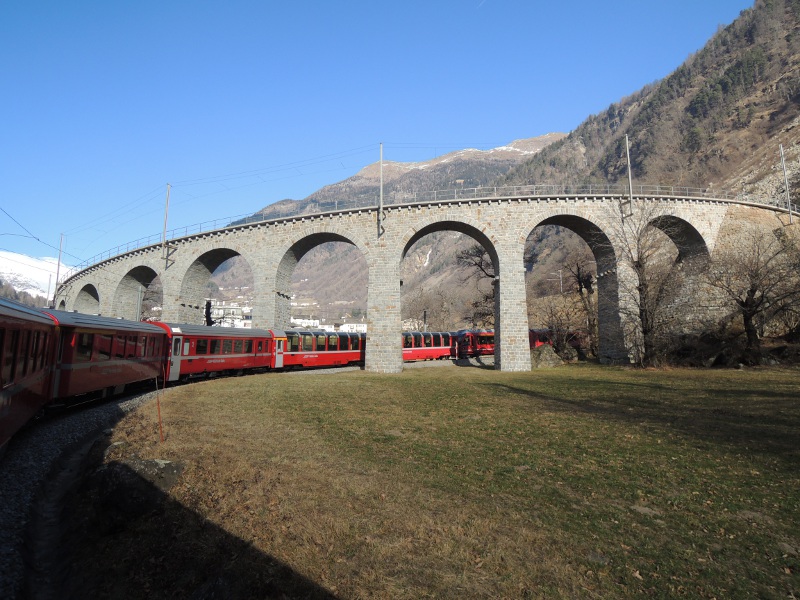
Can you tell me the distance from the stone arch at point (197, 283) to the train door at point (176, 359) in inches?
740

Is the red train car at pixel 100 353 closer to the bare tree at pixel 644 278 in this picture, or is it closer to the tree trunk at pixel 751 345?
the bare tree at pixel 644 278

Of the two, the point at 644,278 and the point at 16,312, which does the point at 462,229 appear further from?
the point at 16,312

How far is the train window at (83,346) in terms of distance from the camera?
13.0 m

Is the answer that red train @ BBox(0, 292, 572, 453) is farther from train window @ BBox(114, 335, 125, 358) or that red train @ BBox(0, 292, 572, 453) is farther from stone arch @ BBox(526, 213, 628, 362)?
stone arch @ BBox(526, 213, 628, 362)

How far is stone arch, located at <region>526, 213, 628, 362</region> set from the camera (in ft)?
104

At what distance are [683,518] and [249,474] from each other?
6.68 metres

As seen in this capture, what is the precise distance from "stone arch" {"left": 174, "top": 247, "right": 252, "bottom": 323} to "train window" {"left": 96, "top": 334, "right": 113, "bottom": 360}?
81.0 ft

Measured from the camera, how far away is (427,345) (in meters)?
40.0

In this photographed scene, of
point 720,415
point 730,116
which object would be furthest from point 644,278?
point 730,116

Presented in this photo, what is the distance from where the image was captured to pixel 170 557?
578cm

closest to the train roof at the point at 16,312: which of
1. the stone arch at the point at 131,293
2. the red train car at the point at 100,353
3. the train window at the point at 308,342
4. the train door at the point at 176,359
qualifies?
the red train car at the point at 100,353

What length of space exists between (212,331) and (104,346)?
872 centimetres

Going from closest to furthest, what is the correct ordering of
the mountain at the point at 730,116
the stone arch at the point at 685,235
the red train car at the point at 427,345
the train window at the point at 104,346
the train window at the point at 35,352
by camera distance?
1. the train window at the point at 35,352
2. the train window at the point at 104,346
3. the stone arch at the point at 685,235
4. the red train car at the point at 427,345
5. the mountain at the point at 730,116

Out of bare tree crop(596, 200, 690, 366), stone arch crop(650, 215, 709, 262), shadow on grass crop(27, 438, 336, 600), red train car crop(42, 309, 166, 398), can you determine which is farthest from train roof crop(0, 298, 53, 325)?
stone arch crop(650, 215, 709, 262)
